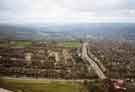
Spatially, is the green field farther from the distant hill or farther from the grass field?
the grass field

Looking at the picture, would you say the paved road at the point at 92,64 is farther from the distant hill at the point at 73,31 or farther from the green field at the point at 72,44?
the distant hill at the point at 73,31

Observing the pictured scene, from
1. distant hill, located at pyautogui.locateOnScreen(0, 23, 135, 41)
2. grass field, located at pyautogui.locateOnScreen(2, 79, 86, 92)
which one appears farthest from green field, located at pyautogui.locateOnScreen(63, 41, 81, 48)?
grass field, located at pyautogui.locateOnScreen(2, 79, 86, 92)

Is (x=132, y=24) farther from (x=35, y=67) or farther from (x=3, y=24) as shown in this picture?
(x=3, y=24)

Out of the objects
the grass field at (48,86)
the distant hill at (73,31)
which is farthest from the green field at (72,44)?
the grass field at (48,86)

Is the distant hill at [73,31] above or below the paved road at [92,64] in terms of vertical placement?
above

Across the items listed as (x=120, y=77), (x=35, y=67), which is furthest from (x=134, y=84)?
(x=35, y=67)

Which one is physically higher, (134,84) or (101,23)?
(101,23)

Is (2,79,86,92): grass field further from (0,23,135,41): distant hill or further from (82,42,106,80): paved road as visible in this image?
(0,23,135,41): distant hill

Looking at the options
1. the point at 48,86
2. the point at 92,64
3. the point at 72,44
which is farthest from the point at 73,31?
the point at 48,86

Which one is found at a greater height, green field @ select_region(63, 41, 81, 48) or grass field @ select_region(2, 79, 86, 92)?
green field @ select_region(63, 41, 81, 48)

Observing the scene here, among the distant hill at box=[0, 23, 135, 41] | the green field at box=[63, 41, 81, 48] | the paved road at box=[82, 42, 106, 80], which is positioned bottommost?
the paved road at box=[82, 42, 106, 80]

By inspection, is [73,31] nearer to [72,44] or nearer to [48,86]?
[72,44]
